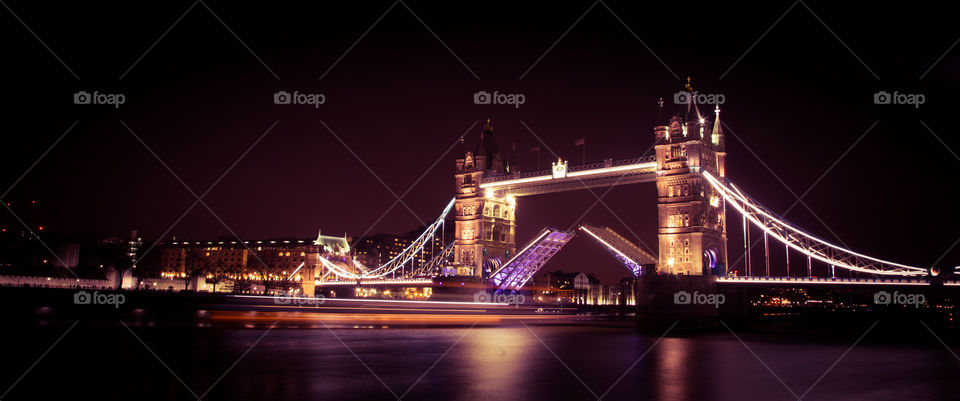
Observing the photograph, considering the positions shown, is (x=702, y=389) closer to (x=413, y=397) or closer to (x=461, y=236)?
(x=413, y=397)

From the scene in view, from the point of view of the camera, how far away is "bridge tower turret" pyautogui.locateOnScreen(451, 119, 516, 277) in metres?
57.0

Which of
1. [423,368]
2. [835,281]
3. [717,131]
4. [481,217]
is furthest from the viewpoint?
[481,217]

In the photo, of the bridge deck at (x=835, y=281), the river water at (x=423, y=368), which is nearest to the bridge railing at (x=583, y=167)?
the bridge deck at (x=835, y=281)

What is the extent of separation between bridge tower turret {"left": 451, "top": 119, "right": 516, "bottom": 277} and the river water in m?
31.9

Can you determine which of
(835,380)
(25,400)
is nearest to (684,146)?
(835,380)

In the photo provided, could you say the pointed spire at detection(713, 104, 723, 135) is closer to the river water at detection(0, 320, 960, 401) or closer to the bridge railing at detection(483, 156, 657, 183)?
the bridge railing at detection(483, 156, 657, 183)

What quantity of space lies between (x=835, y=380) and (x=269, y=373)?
1238 cm

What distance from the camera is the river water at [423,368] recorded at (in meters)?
11.9

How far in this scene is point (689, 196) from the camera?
137ft

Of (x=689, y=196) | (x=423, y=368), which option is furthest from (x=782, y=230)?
(x=423, y=368)

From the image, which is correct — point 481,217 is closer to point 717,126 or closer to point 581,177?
point 581,177

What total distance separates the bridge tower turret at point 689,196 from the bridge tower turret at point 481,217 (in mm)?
17066

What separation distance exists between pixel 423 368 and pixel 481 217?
4136 cm

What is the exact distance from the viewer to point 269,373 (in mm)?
13594
